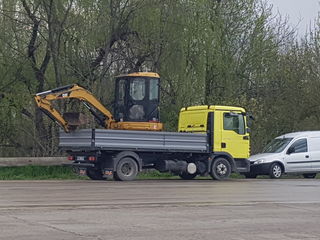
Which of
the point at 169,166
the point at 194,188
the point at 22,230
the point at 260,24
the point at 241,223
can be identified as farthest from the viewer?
the point at 260,24

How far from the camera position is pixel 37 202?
52.1ft

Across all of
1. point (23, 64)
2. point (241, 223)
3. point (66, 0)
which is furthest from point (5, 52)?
point (241, 223)


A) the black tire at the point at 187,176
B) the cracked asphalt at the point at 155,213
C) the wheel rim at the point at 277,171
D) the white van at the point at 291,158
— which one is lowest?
the cracked asphalt at the point at 155,213

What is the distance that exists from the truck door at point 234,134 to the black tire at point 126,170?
3835mm

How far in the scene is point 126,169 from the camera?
2495 cm

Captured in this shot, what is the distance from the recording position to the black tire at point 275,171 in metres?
29.5

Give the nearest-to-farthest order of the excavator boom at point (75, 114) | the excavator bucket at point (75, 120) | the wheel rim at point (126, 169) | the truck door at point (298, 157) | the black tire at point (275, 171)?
1. the wheel rim at point (126, 169)
2. the excavator bucket at point (75, 120)
3. the excavator boom at point (75, 114)
4. the black tire at point (275, 171)
5. the truck door at point (298, 157)

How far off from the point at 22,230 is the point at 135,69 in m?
20.4

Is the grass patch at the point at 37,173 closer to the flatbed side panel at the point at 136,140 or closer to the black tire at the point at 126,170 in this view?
the flatbed side panel at the point at 136,140

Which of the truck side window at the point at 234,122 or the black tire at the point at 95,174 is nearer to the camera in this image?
the black tire at the point at 95,174

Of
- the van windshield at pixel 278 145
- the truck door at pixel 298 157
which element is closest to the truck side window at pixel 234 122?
the van windshield at pixel 278 145

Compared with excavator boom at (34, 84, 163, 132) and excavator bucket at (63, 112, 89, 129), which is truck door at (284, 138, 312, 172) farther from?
excavator bucket at (63, 112, 89, 129)

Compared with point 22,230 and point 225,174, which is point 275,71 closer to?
point 225,174

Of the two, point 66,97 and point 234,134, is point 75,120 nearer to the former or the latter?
point 66,97
